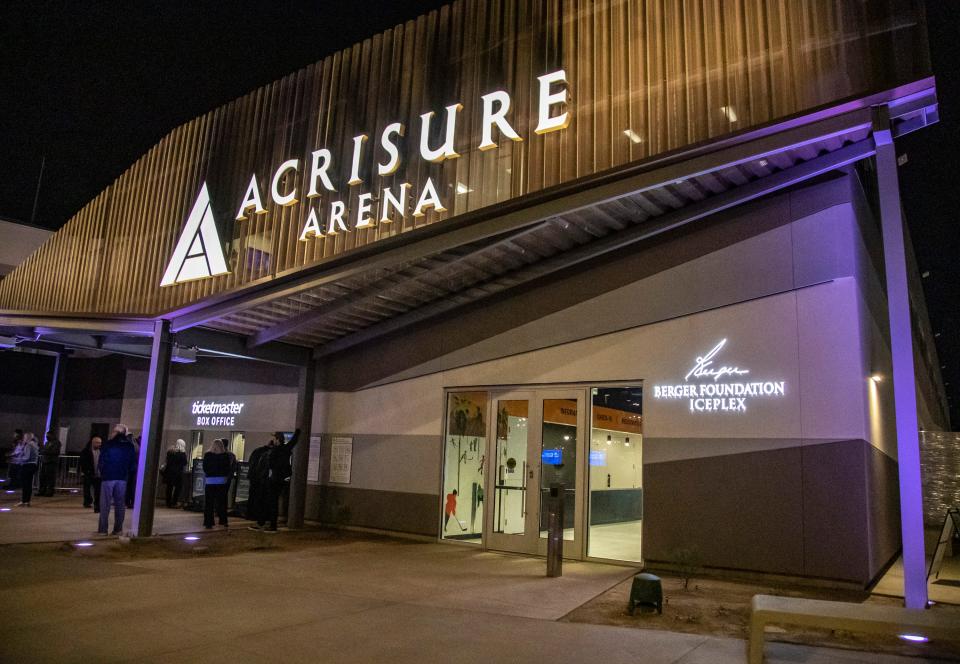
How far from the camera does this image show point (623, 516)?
10.2 m

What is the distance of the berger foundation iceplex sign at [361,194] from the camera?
870 cm

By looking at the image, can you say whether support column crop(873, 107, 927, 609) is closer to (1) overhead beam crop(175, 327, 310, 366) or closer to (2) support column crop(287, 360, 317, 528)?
(2) support column crop(287, 360, 317, 528)

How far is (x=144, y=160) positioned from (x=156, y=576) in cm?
925

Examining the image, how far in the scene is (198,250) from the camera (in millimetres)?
11992

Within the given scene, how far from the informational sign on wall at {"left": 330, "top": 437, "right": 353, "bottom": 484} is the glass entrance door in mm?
3413

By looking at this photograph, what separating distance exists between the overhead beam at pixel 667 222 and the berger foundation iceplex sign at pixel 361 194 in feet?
7.41

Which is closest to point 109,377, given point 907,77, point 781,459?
point 781,459

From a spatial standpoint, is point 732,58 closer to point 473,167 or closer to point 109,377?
point 473,167

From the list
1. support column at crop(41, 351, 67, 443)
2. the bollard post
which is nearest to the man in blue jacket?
the bollard post

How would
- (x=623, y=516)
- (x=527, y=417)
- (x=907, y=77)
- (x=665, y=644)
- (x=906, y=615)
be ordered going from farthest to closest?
(x=527, y=417) < (x=623, y=516) < (x=907, y=77) < (x=665, y=644) < (x=906, y=615)

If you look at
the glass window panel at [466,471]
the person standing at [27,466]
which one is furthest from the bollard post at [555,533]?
the person standing at [27,466]

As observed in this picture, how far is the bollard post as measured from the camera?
28.3ft

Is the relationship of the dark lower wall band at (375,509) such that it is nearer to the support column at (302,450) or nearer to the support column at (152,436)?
the support column at (302,450)
